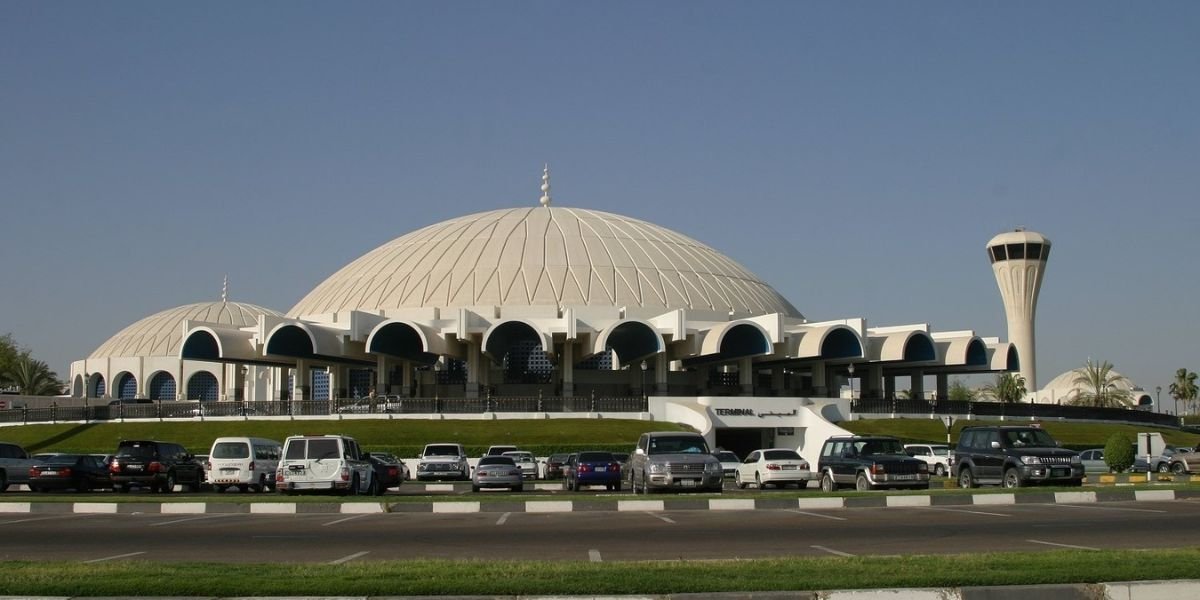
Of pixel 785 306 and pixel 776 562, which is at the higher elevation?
pixel 785 306

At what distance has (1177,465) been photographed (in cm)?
4372

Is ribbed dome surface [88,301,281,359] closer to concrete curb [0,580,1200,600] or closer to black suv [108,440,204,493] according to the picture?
black suv [108,440,204,493]

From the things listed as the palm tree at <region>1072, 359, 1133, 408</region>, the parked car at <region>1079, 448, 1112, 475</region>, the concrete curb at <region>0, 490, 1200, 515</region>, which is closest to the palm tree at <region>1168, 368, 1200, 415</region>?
the palm tree at <region>1072, 359, 1133, 408</region>

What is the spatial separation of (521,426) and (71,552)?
4071cm

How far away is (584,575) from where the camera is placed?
11.8 m

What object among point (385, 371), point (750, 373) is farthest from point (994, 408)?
point (385, 371)

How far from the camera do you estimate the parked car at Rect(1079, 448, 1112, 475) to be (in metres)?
46.8

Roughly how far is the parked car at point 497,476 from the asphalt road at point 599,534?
12.6 m

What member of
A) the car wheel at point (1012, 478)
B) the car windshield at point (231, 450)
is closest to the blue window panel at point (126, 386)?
the car windshield at point (231, 450)

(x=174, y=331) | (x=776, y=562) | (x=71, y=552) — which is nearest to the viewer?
(x=776, y=562)

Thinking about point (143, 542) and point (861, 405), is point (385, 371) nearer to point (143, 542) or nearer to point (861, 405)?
point (861, 405)

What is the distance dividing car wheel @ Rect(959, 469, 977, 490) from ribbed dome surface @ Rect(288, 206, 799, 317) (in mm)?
41634

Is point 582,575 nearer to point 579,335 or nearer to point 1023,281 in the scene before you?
point 579,335

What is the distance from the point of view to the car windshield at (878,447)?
102 feet
